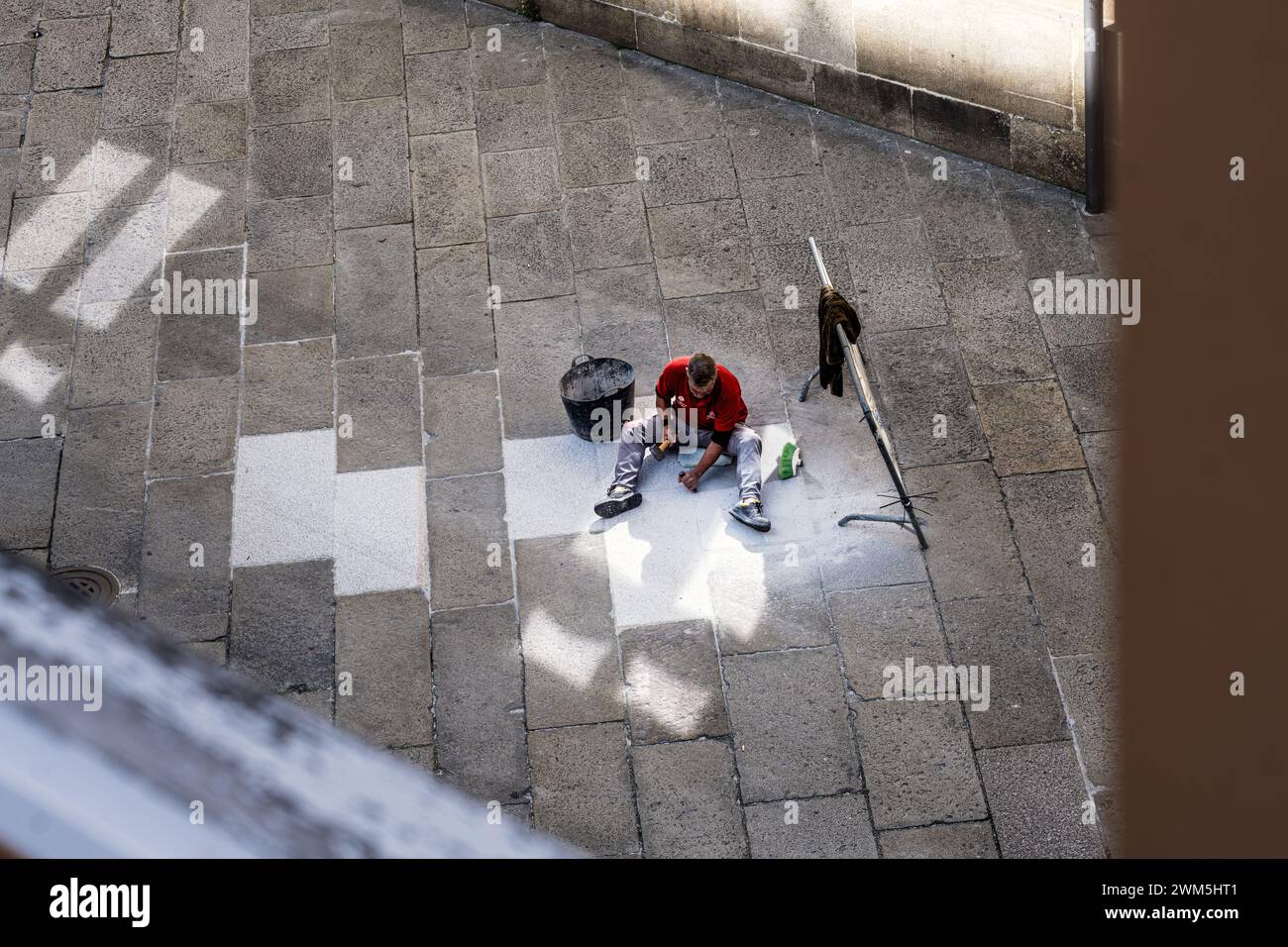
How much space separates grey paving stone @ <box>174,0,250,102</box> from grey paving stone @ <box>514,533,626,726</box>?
5.09 meters

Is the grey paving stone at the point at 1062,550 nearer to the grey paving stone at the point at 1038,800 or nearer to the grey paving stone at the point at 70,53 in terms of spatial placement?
the grey paving stone at the point at 1038,800

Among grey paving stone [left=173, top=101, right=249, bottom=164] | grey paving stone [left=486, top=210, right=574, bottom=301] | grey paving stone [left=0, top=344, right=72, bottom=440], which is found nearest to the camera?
grey paving stone [left=0, top=344, right=72, bottom=440]

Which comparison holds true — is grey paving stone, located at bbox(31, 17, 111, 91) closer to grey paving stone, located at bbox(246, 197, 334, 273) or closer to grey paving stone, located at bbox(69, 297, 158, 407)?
grey paving stone, located at bbox(246, 197, 334, 273)

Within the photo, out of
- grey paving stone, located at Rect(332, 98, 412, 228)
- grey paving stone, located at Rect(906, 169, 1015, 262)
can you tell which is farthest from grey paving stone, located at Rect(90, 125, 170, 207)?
grey paving stone, located at Rect(906, 169, 1015, 262)

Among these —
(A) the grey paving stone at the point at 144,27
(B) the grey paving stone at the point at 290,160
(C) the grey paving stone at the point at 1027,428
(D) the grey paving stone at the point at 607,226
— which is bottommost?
(C) the grey paving stone at the point at 1027,428

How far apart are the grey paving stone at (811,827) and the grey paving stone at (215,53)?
23.1ft

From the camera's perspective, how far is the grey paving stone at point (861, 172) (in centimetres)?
939

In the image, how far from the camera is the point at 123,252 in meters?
9.39

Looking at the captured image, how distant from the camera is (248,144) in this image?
33.1 ft

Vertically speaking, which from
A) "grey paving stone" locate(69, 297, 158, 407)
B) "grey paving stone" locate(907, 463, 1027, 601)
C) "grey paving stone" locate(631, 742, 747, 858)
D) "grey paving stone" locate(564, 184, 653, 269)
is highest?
"grey paving stone" locate(564, 184, 653, 269)

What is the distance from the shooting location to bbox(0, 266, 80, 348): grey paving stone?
892 cm

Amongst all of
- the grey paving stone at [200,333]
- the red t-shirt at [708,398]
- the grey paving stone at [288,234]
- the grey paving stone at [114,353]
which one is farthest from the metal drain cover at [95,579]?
the red t-shirt at [708,398]

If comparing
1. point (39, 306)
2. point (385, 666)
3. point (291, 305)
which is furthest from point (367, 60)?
point (385, 666)
